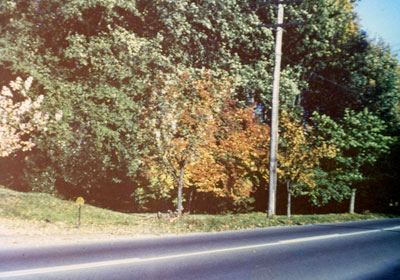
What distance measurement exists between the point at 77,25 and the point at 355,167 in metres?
17.4

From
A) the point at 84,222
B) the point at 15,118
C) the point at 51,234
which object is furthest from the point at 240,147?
the point at 51,234

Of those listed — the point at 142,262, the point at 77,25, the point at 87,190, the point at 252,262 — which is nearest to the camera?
the point at 142,262

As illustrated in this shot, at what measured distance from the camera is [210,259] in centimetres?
722

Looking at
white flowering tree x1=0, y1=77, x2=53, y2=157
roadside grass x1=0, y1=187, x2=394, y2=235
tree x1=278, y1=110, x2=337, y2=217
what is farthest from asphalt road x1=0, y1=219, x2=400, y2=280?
white flowering tree x1=0, y1=77, x2=53, y2=157

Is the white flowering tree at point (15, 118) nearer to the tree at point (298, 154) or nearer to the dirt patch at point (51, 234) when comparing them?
the dirt patch at point (51, 234)

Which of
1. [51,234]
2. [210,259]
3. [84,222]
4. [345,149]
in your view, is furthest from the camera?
[345,149]

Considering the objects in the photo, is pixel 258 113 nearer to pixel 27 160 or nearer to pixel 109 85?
pixel 109 85

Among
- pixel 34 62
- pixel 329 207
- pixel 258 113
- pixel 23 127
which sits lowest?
pixel 329 207

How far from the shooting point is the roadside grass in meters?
10.8

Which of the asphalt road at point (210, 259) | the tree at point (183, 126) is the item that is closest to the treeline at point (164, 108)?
the tree at point (183, 126)

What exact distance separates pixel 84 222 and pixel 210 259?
24.4ft

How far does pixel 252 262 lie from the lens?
7.14 meters

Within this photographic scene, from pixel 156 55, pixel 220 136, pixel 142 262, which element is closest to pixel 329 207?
pixel 220 136

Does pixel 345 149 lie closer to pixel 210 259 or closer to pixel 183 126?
pixel 183 126
